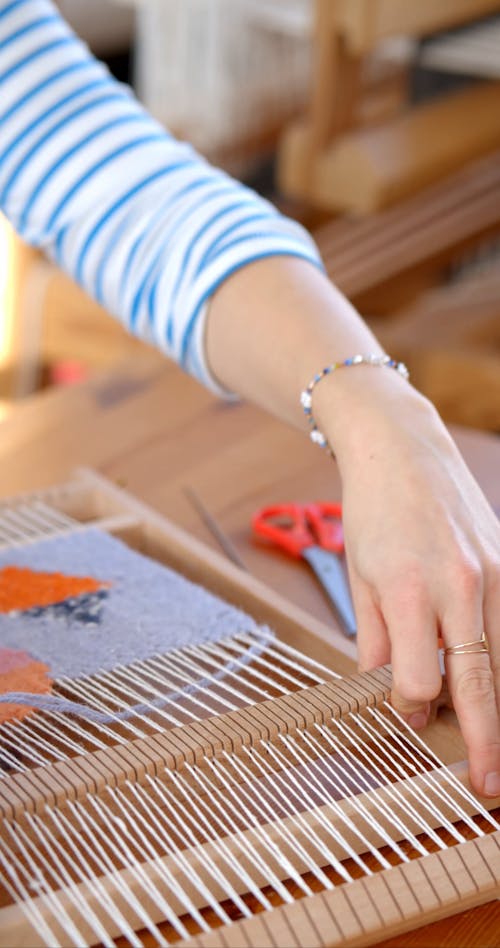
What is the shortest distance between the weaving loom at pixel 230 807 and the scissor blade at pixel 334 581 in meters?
0.09

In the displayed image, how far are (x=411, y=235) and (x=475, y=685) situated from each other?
5.35 feet

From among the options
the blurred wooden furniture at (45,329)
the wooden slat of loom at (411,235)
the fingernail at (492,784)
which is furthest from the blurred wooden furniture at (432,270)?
the fingernail at (492,784)

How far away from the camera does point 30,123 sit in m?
1.20

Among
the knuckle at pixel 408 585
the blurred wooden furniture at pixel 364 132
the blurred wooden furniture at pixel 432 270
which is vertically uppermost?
the knuckle at pixel 408 585

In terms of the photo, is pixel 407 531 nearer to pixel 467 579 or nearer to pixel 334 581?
pixel 467 579

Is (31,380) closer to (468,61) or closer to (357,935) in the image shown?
(468,61)

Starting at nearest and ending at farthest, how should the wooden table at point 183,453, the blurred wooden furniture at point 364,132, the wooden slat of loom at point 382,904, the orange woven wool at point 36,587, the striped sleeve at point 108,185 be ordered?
1. the wooden slat of loom at point 382,904
2. the orange woven wool at point 36,587
3. the striped sleeve at point 108,185
4. the wooden table at point 183,453
5. the blurred wooden furniture at point 364,132

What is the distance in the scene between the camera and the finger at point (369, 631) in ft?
2.79

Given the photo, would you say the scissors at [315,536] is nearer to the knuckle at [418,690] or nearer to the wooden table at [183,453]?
the wooden table at [183,453]

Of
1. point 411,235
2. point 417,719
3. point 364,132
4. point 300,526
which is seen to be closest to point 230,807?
point 417,719

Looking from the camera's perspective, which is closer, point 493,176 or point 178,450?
point 178,450

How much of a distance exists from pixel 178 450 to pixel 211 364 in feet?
1.01

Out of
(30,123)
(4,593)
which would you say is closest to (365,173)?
(30,123)

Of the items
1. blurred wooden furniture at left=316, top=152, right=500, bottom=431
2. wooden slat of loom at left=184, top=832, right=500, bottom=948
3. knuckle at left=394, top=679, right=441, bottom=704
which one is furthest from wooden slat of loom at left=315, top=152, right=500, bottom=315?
wooden slat of loom at left=184, top=832, right=500, bottom=948
